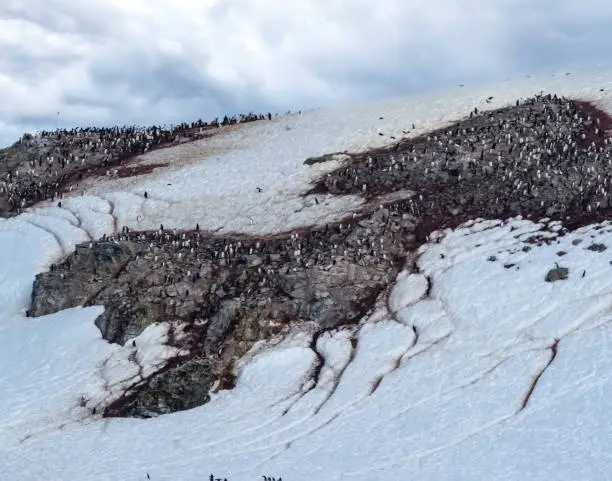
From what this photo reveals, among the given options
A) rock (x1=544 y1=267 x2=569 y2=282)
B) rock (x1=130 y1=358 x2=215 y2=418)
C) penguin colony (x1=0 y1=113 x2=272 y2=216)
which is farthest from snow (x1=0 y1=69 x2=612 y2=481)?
penguin colony (x1=0 y1=113 x2=272 y2=216)

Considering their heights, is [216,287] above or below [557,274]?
above

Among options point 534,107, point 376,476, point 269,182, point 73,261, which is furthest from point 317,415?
point 534,107

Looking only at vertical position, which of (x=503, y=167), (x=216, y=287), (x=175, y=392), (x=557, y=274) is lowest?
(x=175, y=392)

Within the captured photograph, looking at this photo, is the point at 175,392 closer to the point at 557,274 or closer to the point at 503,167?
the point at 557,274

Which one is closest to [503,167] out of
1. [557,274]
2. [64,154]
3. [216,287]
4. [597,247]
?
[597,247]

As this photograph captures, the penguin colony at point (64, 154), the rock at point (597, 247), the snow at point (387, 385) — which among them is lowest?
the snow at point (387, 385)

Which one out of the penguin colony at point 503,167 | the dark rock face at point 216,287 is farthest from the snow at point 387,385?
the penguin colony at point 503,167

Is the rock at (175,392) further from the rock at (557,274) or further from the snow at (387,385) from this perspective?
the rock at (557,274)

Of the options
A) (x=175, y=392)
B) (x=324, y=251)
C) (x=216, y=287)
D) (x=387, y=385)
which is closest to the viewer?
(x=387, y=385)
